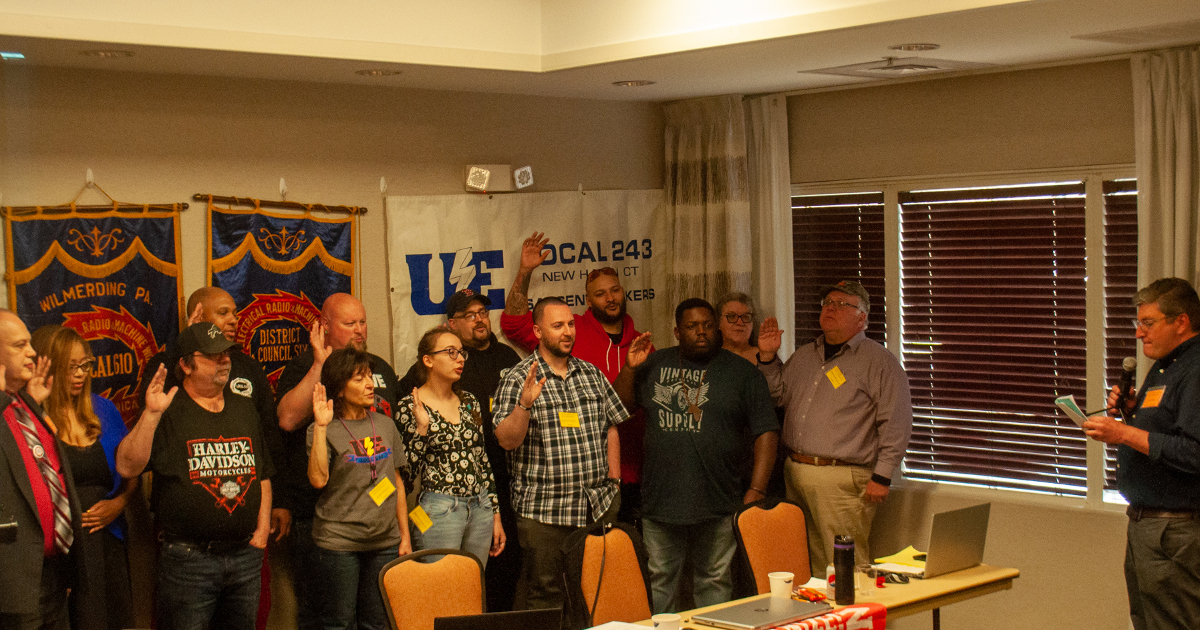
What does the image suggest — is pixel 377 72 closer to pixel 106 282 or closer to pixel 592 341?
pixel 106 282

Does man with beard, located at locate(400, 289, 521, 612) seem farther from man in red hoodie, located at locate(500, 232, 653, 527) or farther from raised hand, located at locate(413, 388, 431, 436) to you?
raised hand, located at locate(413, 388, 431, 436)

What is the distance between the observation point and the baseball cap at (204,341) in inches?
156

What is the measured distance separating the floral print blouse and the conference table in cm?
108

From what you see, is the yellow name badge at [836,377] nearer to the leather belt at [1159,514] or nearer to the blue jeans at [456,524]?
the leather belt at [1159,514]

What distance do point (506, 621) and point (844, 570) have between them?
1.29m

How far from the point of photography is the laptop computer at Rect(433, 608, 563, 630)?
284 cm

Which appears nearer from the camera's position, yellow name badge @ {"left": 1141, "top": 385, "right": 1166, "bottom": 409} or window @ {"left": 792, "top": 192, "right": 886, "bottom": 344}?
yellow name badge @ {"left": 1141, "top": 385, "right": 1166, "bottom": 409}

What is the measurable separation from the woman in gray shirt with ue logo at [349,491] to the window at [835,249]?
274 centimetres

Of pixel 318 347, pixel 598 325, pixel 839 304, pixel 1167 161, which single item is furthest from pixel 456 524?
pixel 1167 161

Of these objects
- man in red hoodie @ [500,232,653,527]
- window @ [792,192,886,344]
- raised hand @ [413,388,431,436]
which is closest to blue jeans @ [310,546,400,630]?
raised hand @ [413,388,431,436]

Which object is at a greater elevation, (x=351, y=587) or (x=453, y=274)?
(x=453, y=274)

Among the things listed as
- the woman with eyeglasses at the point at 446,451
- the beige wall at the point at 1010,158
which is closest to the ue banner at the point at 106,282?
the woman with eyeglasses at the point at 446,451

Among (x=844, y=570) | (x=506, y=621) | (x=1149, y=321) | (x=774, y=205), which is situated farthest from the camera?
(x=774, y=205)

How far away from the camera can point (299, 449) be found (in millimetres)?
4492
